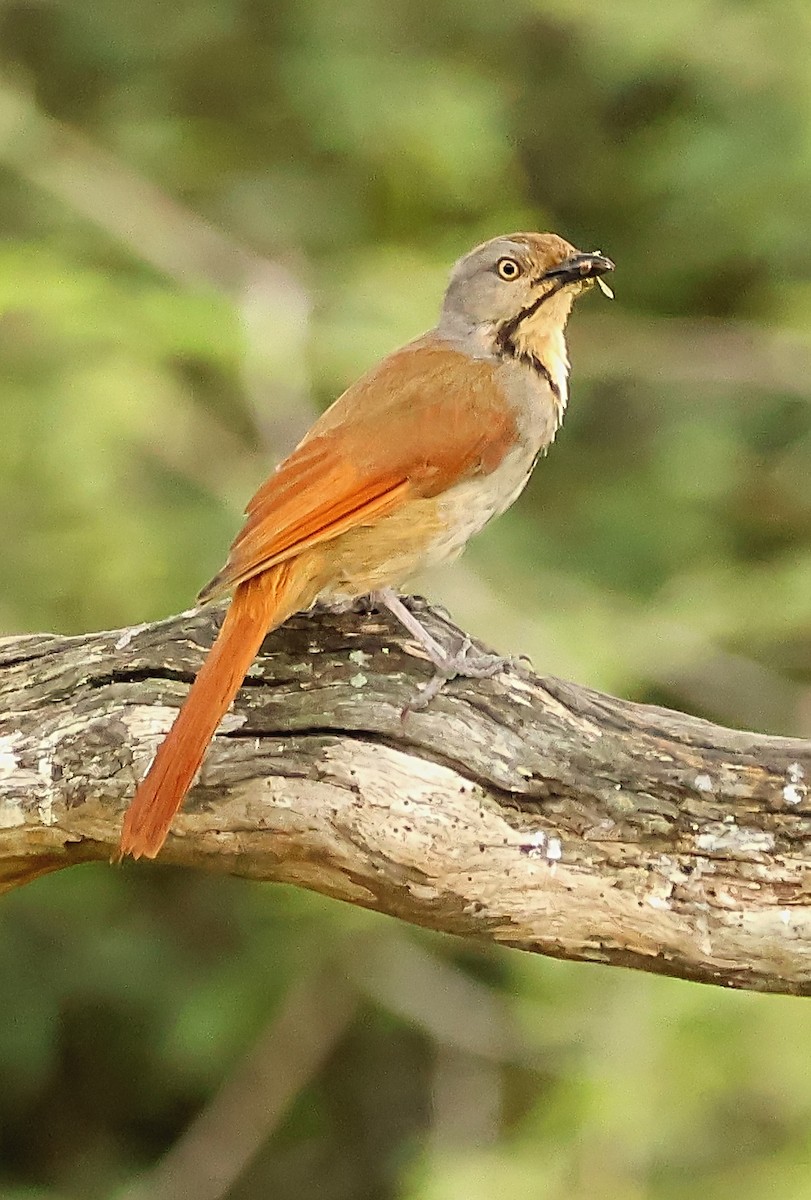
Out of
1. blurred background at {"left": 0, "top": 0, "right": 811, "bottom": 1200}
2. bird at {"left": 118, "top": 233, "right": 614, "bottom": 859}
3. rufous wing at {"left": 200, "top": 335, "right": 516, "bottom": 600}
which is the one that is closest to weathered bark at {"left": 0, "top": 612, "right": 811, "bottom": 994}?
bird at {"left": 118, "top": 233, "right": 614, "bottom": 859}

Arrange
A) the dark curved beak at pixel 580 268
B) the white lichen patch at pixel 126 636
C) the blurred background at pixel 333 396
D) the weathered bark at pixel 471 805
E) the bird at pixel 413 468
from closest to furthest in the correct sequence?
the weathered bark at pixel 471 805 < the bird at pixel 413 468 < the white lichen patch at pixel 126 636 < the dark curved beak at pixel 580 268 < the blurred background at pixel 333 396

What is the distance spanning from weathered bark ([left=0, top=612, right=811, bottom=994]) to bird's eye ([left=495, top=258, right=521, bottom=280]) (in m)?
1.10

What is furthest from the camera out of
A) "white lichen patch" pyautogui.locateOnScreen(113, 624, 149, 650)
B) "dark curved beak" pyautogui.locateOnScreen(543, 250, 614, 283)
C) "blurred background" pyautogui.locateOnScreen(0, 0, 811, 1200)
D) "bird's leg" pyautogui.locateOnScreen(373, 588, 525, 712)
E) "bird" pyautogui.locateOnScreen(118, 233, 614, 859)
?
"blurred background" pyautogui.locateOnScreen(0, 0, 811, 1200)

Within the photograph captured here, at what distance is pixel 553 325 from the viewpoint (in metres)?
3.71

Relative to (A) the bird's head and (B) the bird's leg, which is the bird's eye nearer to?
(A) the bird's head

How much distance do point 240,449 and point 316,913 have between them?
150cm

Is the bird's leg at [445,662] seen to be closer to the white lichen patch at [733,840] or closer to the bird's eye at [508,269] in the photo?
the white lichen patch at [733,840]

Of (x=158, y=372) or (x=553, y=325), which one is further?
Result: (x=158, y=372)

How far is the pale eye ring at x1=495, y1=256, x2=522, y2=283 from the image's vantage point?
3.67 meters

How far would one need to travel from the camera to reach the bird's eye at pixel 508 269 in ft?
12.1

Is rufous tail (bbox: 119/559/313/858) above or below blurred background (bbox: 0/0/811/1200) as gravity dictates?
below

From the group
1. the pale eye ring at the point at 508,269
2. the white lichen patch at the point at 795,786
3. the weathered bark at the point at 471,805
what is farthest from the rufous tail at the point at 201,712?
the pale eye ring at the point at 508,269

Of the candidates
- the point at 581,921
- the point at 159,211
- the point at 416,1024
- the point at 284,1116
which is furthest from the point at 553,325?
the point at 284,1116

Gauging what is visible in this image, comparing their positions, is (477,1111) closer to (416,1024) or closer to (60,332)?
(416,1024)
